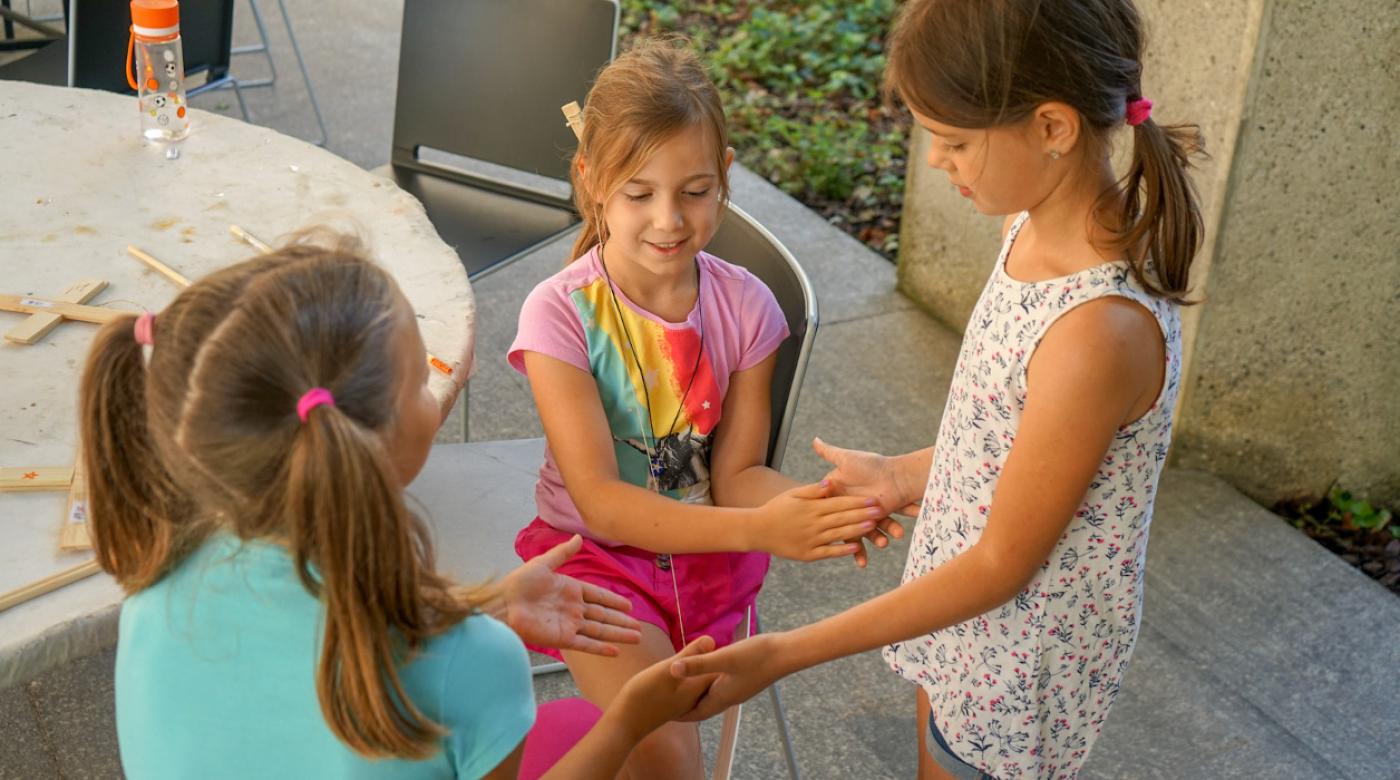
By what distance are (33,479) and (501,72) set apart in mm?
1735

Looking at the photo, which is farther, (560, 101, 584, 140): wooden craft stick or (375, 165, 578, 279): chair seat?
(375, 165, 578, 279): chair seat

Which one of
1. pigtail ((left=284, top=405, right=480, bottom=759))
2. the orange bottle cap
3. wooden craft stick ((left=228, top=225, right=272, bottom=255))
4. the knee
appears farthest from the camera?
the orange bottle cap

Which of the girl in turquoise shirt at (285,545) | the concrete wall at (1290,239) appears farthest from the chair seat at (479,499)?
the concrete wall at (1290,239)

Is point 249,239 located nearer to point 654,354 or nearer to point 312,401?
point 654,354

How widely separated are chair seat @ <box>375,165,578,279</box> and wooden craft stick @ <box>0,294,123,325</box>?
3.44 feet

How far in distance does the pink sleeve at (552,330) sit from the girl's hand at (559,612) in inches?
14.5

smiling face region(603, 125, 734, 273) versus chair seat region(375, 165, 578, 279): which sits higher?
smiling face region(603, 125, 734, 273)

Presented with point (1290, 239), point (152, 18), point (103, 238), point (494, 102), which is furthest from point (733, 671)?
point (1290, 239)

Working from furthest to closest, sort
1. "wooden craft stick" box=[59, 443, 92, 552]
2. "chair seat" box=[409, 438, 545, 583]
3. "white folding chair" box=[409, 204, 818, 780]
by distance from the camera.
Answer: "chair seat" box=[409, 438, 545, 583], "white folding chair" box=[409, 204, 818, 780], "wooden craft stick" box=[59, 443, 92, 552]

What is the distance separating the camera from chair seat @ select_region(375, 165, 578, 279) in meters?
3.05

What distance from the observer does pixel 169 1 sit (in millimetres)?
2604

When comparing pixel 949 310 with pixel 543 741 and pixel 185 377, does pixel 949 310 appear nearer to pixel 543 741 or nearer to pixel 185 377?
pixel 543 741

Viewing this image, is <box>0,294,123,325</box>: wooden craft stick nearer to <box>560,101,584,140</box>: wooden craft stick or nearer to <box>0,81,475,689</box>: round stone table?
<box>0,81,475,689</box>: round stone table

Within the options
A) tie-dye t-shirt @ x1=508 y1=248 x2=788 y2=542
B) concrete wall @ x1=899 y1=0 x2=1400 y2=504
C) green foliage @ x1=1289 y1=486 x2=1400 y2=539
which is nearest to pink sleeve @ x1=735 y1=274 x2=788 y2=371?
tie-dye t-shirt @ x1=508 y1=248 x2=788 y2=542
